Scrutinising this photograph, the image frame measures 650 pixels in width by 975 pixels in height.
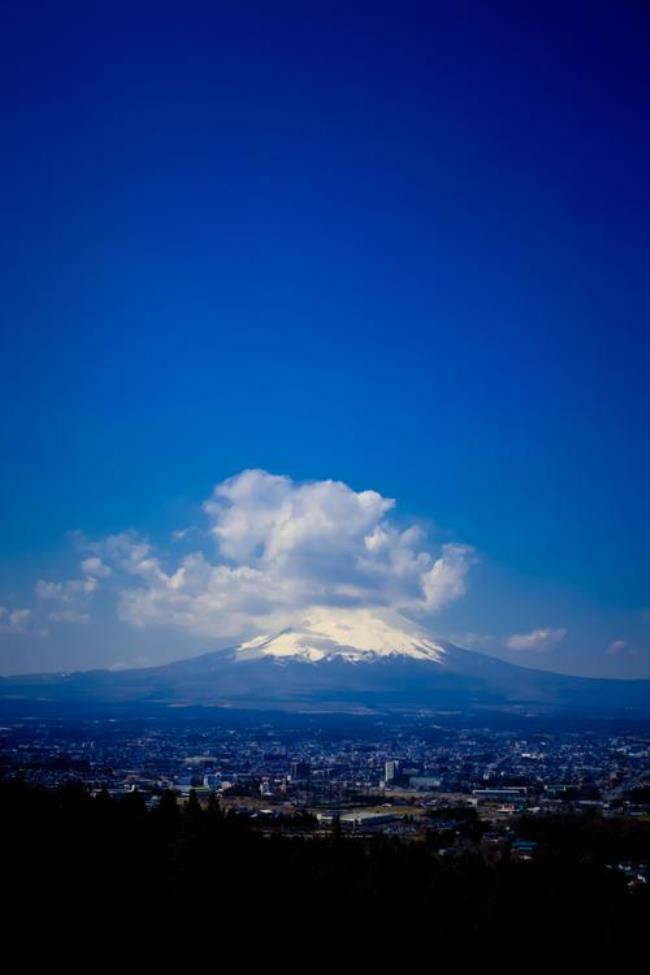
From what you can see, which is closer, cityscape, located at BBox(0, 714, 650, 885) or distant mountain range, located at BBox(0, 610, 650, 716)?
cityscape, located at BBox(0, 714, 650, 885)

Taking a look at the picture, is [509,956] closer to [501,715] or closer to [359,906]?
[359,906]

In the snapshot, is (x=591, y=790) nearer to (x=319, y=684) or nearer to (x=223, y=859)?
(x=223, y=859)

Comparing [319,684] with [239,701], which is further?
[319,684]

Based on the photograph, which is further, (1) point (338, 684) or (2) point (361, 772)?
(1) point (338, 684)

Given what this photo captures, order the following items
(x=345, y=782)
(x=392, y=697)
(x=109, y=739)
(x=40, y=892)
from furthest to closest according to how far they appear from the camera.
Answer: (x=392, y=697) → (x=109, y=739) → (x=345, y=782) → (x=40, y=892)

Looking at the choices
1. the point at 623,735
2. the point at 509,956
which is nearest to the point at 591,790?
the point at 509,956

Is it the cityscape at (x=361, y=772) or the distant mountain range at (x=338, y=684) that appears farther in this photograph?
the distant mountain range at (x=338, y=684)

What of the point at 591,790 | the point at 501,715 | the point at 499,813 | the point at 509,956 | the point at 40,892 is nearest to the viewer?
the point at 40,892

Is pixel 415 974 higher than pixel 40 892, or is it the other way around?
pixel 40 892

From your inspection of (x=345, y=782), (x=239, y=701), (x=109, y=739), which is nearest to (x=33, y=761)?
(x=345, y=782)
